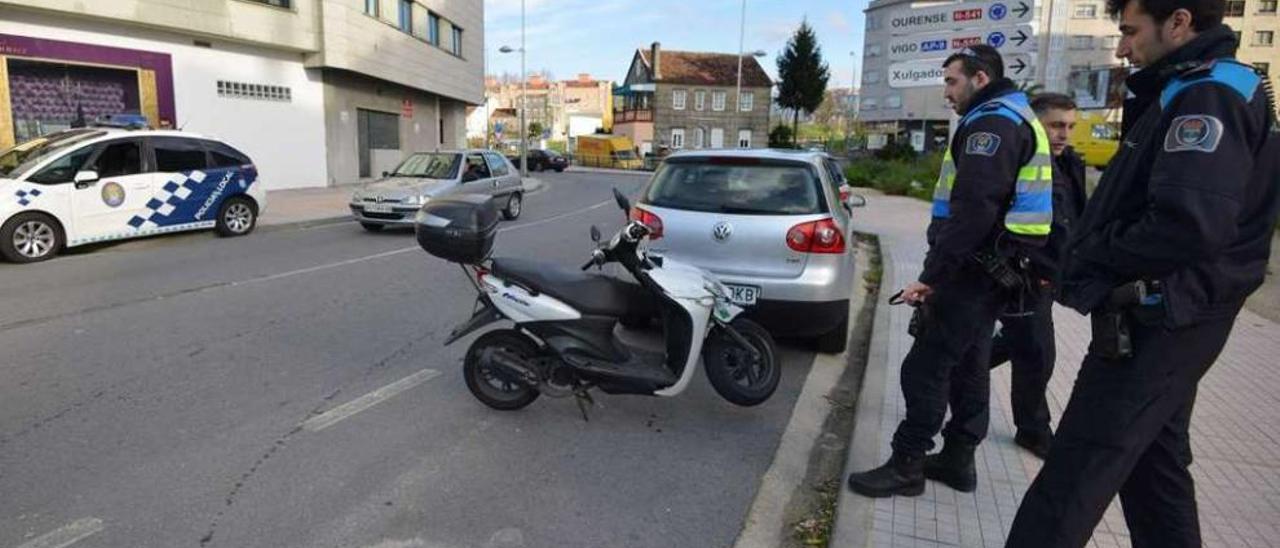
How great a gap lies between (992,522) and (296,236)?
39.9 ft

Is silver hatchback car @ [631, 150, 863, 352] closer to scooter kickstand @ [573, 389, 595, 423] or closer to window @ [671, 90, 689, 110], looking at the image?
scooter kickstand @ [573, 389, 595, 423]

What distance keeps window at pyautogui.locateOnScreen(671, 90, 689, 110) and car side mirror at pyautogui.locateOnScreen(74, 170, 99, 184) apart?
58104 millimetres

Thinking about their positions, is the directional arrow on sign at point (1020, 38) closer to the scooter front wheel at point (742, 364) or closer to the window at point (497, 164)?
the scooter front wheel at point (742, 364)

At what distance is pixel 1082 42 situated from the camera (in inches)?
2623

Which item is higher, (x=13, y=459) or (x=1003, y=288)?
(x=1003, y=288)

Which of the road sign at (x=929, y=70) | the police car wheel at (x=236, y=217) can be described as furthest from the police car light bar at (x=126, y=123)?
the road sign at (x=929, y=70)

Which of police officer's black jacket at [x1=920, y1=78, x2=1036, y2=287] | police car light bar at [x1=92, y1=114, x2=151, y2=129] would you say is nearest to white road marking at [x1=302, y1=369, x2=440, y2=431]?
police officer's black jacket at [x1=920, y1=78, x2=1036, y2=287]

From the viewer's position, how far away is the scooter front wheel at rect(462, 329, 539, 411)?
15.0 ft

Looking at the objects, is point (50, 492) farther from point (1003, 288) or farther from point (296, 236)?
point (296, 236)

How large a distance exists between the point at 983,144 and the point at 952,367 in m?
0.93

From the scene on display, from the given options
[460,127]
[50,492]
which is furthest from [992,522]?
[460,127]

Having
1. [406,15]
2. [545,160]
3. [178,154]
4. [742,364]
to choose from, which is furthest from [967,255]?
[545,160]

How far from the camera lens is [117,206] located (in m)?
10.8

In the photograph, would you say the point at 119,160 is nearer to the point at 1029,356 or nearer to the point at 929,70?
the point at 929,70
